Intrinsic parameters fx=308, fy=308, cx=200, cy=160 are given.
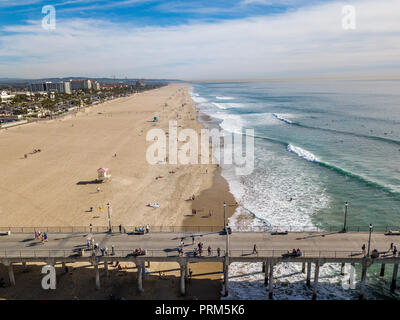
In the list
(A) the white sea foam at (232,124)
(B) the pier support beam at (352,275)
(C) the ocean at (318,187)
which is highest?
(A) the white sea foam at (232,124)

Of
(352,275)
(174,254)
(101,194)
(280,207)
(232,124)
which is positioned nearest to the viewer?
(174,254)

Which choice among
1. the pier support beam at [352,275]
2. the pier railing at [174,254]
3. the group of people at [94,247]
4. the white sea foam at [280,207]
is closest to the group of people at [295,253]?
the pier railing at [174,254]

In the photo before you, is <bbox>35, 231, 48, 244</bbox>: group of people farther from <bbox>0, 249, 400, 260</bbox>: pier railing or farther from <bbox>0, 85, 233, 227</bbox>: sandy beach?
<bbox>0, 85, 233, 227</bbox>: sandy beach

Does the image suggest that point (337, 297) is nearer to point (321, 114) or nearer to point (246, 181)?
point (246, 181)

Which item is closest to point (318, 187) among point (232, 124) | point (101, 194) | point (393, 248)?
point (393, 248)

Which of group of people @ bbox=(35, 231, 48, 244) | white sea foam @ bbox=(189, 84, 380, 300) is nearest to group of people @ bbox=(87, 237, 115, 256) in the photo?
group of people @ bbox=(35, 231, 48, 244)

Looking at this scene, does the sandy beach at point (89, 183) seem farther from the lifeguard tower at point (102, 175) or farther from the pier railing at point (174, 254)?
the pier railing at point (174, 254)

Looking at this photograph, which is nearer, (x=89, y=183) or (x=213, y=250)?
(x=213, y=250)

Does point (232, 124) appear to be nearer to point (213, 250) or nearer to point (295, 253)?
point (213, 250)
